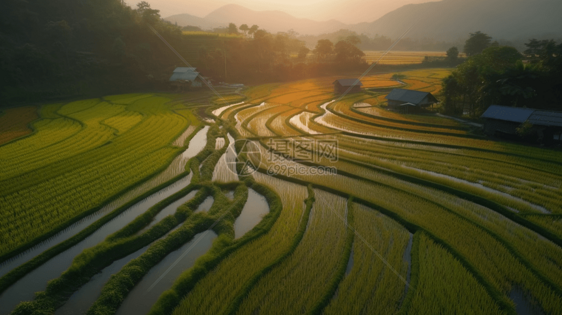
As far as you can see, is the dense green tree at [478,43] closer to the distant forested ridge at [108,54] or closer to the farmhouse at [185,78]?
the distant forested ridge at [108,54]

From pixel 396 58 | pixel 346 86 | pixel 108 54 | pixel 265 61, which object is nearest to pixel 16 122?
pixel 108 54

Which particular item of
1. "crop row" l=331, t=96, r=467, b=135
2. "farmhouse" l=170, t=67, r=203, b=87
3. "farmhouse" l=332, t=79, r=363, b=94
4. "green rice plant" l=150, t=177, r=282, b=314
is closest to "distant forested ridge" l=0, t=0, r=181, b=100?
"farmhouse" l=170, t=67, r=203, b=87

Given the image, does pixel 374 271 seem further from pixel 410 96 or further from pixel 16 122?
pixel 16 122

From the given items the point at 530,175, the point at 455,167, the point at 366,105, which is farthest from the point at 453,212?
the point at 366,105

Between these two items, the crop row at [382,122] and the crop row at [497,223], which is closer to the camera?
the crop row at [497,223]

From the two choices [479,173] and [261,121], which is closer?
[479,173]

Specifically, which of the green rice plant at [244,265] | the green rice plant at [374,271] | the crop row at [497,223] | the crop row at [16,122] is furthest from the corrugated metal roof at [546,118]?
the crop row at [16,122]
